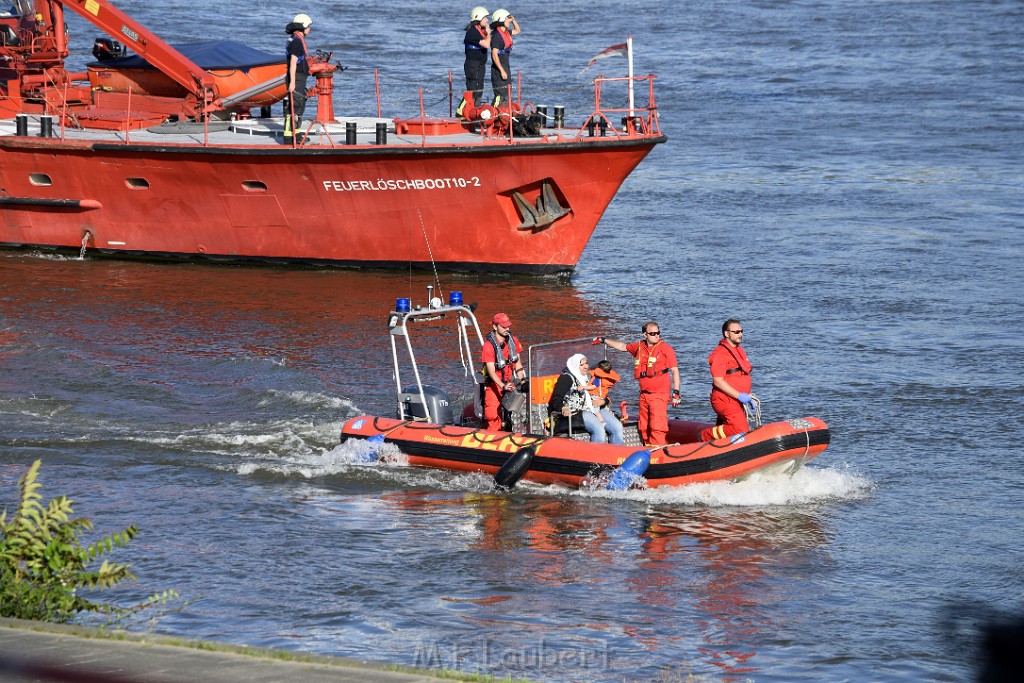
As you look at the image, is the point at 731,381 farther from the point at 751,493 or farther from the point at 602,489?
the point at 602,489

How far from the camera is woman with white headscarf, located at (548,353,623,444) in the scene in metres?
13.9

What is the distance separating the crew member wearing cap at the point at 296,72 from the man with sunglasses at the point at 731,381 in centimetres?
1052

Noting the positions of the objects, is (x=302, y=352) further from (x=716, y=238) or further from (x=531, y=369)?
(x=716, y=238)

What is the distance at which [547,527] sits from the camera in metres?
12.6

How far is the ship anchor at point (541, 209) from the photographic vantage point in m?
22.2

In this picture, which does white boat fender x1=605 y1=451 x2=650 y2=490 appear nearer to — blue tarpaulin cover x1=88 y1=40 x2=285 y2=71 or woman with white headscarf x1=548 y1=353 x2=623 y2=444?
woman with white headscarf x1=548 y1=353 x2=623 y2=444

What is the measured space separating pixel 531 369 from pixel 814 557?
11.4 feet

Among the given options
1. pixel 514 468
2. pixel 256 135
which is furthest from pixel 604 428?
pixel 256 135

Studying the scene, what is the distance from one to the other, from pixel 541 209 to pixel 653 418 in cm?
918

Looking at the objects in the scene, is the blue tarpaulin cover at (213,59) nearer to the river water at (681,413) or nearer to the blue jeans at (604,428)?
the river water at (681,413)

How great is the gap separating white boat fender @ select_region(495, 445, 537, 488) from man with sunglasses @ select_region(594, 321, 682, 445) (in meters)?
1.17

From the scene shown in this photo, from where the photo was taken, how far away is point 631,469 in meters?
13.1

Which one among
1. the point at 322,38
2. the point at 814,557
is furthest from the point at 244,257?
the point at 322,38

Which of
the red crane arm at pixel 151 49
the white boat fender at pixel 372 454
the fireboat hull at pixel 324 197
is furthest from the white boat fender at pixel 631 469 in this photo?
the red crane arm at pixel 151 49
